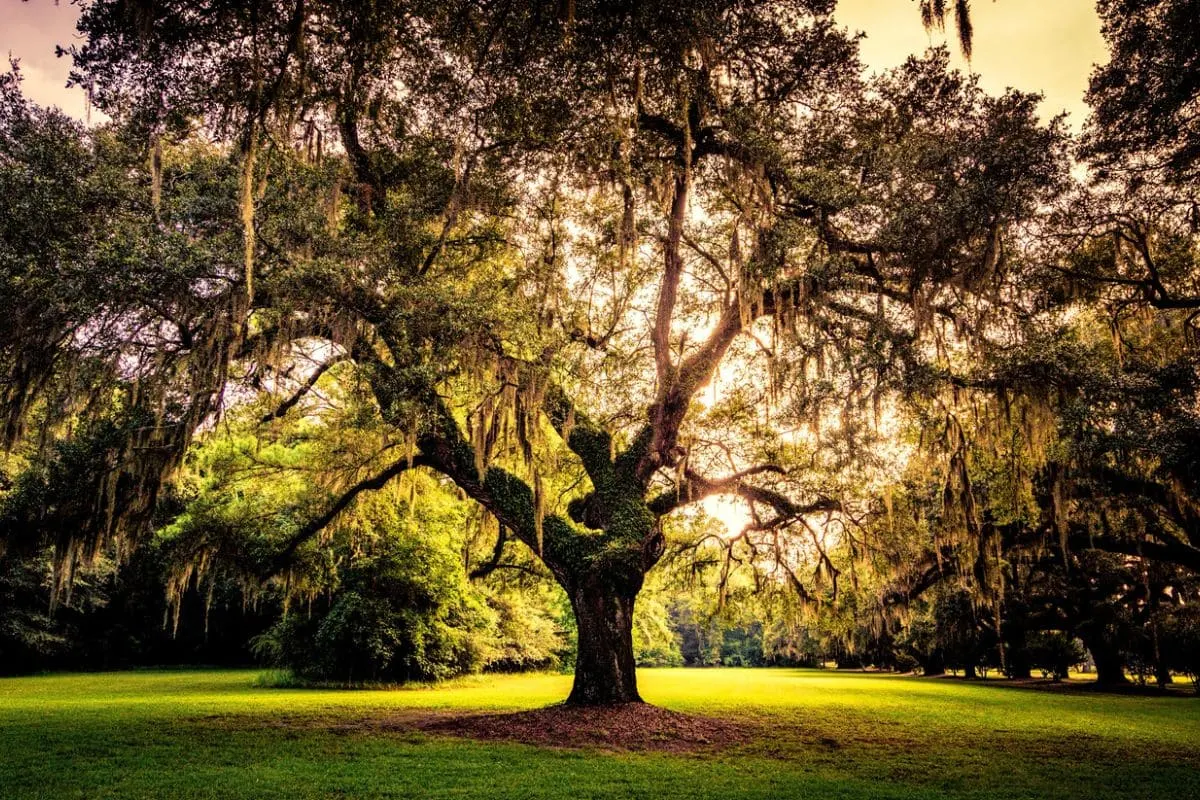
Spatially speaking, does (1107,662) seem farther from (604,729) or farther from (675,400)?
(604,729)

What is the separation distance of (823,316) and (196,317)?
9.25 metres

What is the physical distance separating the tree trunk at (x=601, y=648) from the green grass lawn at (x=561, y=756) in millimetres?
2579

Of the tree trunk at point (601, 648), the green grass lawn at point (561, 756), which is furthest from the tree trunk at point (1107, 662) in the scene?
the tree trunk at point (601, 648)

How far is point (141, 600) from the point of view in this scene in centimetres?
3609

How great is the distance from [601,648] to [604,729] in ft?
5.51

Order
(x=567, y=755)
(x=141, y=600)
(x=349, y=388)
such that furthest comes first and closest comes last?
1. (x=141, y=600)
2. (x=349, y=388)
3. (x=567, y=755)

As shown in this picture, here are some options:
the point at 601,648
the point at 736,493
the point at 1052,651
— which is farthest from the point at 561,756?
the point at 1052,651

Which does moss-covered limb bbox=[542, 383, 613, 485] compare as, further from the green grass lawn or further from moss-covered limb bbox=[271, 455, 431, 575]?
the green grass lawn

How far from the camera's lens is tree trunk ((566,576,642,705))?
1236 centimetres

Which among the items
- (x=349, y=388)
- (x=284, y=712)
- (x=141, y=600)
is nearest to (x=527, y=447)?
(x=349, y=388)

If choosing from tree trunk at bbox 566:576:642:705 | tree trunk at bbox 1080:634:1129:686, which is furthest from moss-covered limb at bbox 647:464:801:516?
tree trunk at bbox 1080:634:1129:686

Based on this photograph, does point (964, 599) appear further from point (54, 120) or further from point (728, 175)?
point (54, 120)

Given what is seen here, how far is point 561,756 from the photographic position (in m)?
9.16

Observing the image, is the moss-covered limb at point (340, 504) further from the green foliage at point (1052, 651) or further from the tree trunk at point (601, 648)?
the green foliage at point (1052, 651)
